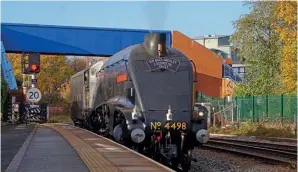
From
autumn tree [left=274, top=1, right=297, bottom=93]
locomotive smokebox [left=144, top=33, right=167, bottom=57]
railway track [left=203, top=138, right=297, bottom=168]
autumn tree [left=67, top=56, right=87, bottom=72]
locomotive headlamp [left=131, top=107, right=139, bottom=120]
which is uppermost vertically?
autumn tree [left=67, top=56, right=87, bottom=72]

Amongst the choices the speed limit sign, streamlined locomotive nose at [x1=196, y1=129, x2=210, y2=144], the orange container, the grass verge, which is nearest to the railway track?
streamlined locomotive nose at [x1=196, y1=129, x2=210, y2=144]

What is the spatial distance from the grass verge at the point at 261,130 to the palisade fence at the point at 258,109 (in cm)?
110

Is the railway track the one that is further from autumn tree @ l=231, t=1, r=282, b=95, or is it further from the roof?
the roof

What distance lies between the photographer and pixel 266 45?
42.6 m

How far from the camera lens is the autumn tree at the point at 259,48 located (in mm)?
40594

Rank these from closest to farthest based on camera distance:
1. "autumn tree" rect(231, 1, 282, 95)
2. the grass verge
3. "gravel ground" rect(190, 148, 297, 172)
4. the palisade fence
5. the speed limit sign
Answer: "gravel ground" rect(190, 148, 297, 172) < the speed limit sign < the grass verge < the palisade fence < "autumn tree" rect(231, 1, 282, 95)

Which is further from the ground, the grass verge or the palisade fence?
the palisade fence

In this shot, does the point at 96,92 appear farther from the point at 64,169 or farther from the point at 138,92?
the point at 64,169

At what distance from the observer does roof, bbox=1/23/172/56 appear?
135 feet

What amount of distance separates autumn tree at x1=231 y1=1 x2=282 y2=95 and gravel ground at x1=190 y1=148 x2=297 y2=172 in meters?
23.7

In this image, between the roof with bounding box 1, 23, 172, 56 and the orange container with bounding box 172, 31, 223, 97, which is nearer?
the roof with bounding box 1, 23, 172, 56

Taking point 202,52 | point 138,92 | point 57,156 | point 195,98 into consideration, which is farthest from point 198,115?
point 202,52

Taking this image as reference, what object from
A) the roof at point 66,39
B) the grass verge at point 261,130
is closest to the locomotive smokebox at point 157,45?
the grass verge at point 261,130

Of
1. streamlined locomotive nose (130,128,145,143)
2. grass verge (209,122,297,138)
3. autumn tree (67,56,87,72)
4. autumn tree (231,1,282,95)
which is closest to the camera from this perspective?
streamlined locomotive nose (130,128,145,143)
